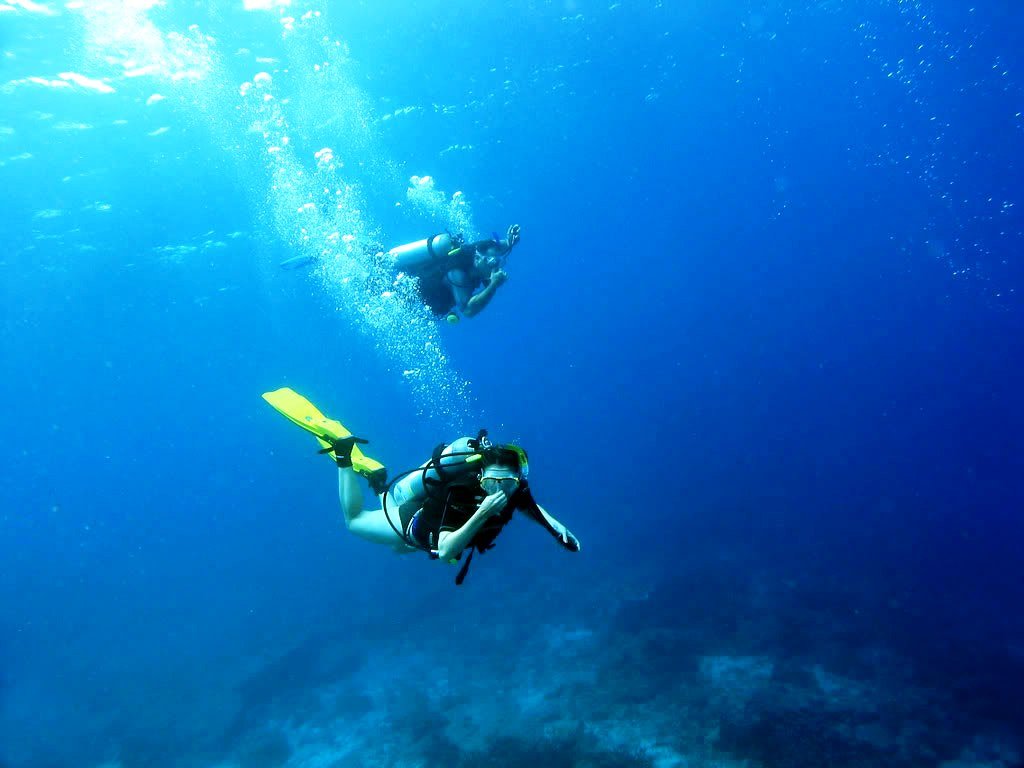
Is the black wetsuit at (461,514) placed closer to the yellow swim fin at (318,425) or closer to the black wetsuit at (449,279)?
the yellow swim fin at (318,425)

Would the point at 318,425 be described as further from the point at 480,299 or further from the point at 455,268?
the point at 455,268

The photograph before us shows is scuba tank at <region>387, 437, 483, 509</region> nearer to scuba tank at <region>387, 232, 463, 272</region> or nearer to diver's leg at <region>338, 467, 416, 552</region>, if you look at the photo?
diver's leg at <region>338, 467, 416, 552</region>

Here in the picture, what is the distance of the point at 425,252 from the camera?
9.48 meters

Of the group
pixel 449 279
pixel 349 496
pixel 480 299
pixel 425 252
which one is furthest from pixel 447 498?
pixel 425 252

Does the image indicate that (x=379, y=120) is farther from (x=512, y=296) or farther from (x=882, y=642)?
(x=512, y=296)

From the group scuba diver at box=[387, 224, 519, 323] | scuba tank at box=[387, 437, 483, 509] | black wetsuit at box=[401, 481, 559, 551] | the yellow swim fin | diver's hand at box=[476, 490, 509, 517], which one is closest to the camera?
diver's hand at box=[476, 490, 509, 517]

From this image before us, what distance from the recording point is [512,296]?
61344mm

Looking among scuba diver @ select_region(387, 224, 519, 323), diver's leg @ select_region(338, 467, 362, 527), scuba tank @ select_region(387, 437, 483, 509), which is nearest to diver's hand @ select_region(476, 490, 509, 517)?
scuba tank @ select_region(387, 437, 483, 509)

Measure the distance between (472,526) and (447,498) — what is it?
832mm

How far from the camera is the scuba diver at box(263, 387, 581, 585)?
3.46 metres

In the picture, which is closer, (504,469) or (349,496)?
(504,469)

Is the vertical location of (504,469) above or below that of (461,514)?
below

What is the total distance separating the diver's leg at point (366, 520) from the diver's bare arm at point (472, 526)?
65.6 inches

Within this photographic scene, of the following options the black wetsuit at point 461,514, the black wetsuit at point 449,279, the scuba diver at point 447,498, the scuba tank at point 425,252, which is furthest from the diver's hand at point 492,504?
the scuba tank at point 425,252
